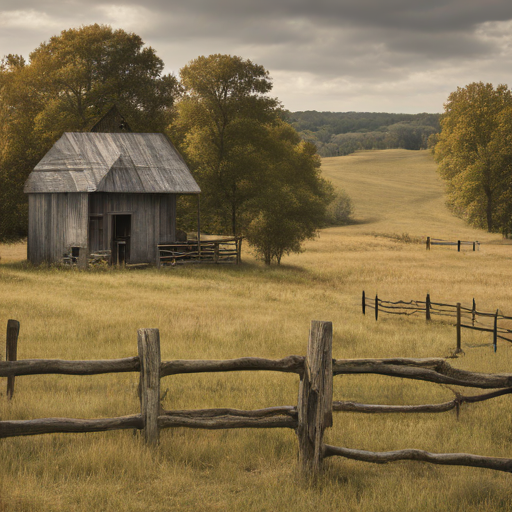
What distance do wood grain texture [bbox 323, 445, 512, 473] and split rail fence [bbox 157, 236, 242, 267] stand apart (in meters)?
25.9

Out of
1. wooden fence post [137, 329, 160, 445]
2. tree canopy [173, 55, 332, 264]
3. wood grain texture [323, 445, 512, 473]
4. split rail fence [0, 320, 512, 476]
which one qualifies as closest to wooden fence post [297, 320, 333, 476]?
split rail fence [0, 320, 512, 476]

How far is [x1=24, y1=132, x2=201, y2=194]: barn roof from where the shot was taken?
2997 centimetres

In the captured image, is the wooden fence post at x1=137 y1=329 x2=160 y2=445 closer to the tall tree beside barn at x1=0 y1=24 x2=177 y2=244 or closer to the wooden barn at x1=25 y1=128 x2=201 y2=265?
the wooden barn at x1=25 y1=128 x2=201 y2=265

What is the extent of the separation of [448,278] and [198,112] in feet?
64.4

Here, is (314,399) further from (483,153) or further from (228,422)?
(483,153)

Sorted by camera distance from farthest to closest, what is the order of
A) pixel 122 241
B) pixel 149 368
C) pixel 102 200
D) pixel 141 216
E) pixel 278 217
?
pixel 278 217
pixel 122 241
pixel 141 216
pixel 102 200
pixel 149 368

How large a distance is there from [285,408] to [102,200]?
25.9 meters

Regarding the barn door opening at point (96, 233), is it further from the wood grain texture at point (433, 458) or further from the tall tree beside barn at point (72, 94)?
the wood grain texture at point (433, 458)

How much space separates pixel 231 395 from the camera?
350 inches

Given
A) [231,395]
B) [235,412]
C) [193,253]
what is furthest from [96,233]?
[235,412]

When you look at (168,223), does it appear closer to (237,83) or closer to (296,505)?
(237,83)

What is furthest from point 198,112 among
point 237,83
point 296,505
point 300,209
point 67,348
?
point 296,505

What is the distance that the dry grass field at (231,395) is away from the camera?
551 centimetres

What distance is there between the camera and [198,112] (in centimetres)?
3828
